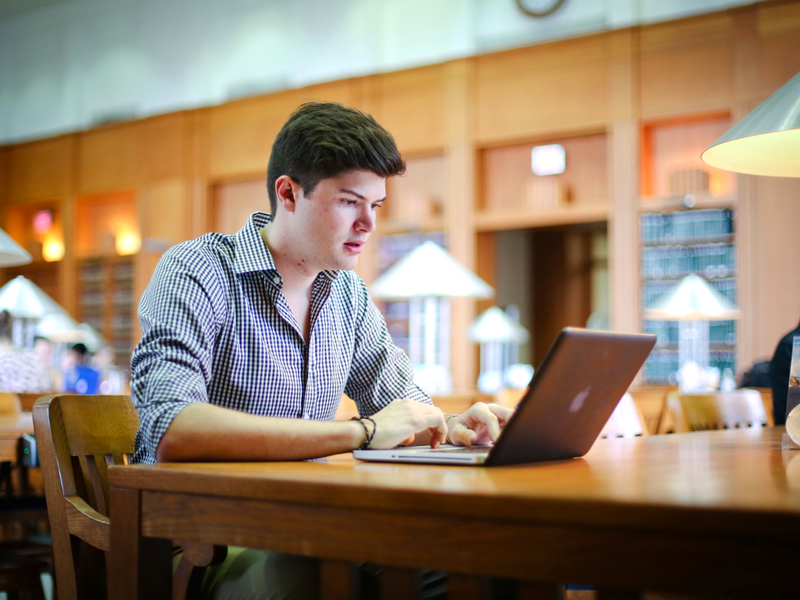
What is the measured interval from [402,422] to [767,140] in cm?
105

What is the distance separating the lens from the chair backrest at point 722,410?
252 centimetres

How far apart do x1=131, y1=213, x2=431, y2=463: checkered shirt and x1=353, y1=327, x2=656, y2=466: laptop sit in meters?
0.33

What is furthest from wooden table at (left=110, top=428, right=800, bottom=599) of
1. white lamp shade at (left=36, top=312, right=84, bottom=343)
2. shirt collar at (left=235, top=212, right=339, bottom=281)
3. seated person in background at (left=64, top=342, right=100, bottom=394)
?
white lamp shade at (left=36, top=312, right=84, bottom=343)

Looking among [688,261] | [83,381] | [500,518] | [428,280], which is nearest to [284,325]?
[500,518]

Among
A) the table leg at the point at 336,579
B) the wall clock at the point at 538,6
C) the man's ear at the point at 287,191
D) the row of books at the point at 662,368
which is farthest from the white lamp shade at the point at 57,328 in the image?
the table leg at the point at 336,579

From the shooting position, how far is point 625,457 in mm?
1263

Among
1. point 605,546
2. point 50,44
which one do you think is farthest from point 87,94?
point 605,546

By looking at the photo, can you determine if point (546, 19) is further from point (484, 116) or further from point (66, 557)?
point (66, 557)

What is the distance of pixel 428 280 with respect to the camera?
6000mm

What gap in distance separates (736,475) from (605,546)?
0.31 meters

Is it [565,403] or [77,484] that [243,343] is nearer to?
[77,484]

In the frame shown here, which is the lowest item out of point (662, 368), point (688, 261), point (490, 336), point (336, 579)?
point (662, 368)

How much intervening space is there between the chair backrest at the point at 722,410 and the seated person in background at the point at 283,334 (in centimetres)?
121

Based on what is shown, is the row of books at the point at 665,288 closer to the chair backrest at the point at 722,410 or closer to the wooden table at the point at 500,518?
the chair backrest at the point at 722,410
